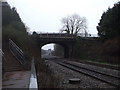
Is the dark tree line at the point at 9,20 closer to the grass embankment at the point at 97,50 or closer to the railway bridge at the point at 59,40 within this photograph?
the grass embankment at the point at 97,50

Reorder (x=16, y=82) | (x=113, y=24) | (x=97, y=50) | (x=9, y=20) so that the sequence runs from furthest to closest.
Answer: (x=97, y=50) < (x=113, y=24) < (x=9, y=20) < (x=16, y=82)

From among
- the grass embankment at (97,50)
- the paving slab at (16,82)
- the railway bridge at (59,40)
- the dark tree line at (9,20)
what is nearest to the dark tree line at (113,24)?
the grass embankment at (97,50)

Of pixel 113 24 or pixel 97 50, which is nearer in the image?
pixel 113 24

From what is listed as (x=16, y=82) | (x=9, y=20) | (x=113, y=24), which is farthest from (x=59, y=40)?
(x=16, y=82)

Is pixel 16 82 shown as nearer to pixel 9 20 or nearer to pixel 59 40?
pixel 9 20

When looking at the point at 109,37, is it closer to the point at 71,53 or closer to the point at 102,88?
the point at 71,53

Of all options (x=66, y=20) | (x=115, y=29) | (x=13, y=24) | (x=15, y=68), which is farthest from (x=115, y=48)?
(x=66, y=20)

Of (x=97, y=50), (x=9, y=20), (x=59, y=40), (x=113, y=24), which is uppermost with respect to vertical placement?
(x=9, y=20)

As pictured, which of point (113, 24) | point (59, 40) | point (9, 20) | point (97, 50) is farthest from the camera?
point (59, 40)

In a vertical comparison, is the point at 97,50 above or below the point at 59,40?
below

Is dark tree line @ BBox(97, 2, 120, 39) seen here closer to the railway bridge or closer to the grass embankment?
the grass embankment

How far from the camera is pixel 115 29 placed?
44.3 m

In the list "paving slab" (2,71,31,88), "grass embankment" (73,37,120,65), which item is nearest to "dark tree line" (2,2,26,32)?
"grass embankment" (73,37,120,65)

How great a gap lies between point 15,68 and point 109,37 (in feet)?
107
